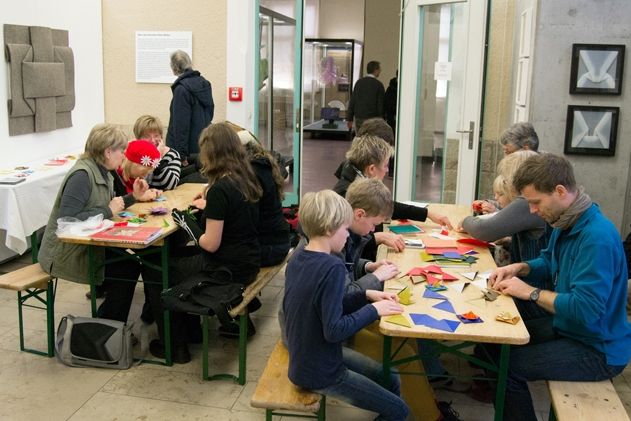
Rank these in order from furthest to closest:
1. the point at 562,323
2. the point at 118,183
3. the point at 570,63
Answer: the point at 570,63 < the point at 118,183 < the point at 562,323

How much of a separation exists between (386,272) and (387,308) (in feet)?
1.32

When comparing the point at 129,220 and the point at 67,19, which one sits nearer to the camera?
the point at 129,220

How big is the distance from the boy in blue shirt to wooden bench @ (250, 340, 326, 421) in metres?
0.05

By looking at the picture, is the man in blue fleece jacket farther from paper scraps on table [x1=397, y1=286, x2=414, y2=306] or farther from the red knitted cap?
the red knitted cap

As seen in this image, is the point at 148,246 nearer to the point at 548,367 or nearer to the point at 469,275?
the point at 469,275

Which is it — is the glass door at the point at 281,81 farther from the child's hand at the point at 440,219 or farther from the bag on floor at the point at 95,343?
the bag on floor at the point at 95,343

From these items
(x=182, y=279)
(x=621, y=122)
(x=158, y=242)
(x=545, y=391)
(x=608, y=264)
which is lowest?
(x=545, y=391)

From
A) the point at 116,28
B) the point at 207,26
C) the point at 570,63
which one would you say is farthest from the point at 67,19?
the point at 570,63

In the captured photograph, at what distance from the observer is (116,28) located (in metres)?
7.10

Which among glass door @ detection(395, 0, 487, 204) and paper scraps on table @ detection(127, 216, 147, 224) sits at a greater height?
glass door @ detection(395, 0, 487, 204)

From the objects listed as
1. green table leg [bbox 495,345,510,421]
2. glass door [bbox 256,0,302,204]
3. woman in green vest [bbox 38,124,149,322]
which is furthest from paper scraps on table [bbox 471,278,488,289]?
glass door [bbox 256,0,302,204]

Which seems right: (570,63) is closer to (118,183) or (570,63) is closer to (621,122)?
(621,122)

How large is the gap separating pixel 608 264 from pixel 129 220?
98.7 inches

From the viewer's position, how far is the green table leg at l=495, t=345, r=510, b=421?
258 cm
